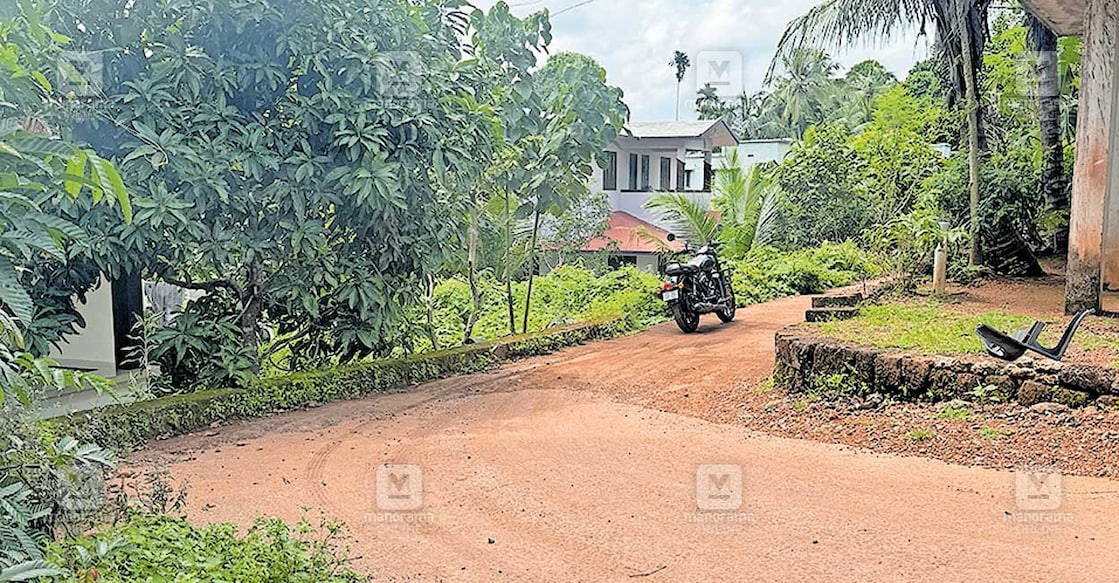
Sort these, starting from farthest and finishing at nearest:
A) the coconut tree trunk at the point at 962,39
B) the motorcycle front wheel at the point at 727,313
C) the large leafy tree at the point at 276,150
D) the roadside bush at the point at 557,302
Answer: the roadside bush at the point at 557,302 → the coconut tree trunk at the point at 962,39 → the motorcycle front wheel at the point at 727,313 → the large leafy tree at the point at 276,150

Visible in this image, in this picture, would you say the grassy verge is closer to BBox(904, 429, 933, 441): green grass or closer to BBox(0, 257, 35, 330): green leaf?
BBox(904, 429, 933, 441): green grass

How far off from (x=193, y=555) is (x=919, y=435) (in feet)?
13.3

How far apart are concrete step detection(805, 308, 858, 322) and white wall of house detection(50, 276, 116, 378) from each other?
6.55 metres

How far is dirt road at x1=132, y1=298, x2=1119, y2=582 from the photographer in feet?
12.5

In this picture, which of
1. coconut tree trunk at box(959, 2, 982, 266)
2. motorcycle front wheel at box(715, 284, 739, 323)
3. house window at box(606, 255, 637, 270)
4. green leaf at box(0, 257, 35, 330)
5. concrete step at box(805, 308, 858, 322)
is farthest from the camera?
house window at box(606, 255, 637, 270)

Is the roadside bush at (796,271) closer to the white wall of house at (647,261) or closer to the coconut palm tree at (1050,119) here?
Answer: the coconut palm tree at (1050,119)

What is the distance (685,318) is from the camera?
10844mm

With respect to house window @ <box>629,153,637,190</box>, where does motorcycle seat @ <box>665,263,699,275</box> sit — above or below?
below

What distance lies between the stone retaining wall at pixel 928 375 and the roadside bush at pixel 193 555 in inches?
155

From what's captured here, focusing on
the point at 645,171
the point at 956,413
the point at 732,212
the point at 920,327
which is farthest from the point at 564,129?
the point at 645,171

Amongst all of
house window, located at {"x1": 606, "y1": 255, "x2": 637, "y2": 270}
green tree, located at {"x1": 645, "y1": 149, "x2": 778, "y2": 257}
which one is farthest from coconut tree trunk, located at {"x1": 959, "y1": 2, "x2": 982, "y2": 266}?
house window, located at {"x1": 606, "y1": 255, "x2": 637, "y2": 270}

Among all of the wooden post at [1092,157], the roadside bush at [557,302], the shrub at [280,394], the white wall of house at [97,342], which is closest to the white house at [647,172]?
the roadside bush at [557,302]

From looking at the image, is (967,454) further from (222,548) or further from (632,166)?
(632,166)

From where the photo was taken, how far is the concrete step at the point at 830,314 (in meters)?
9.06
